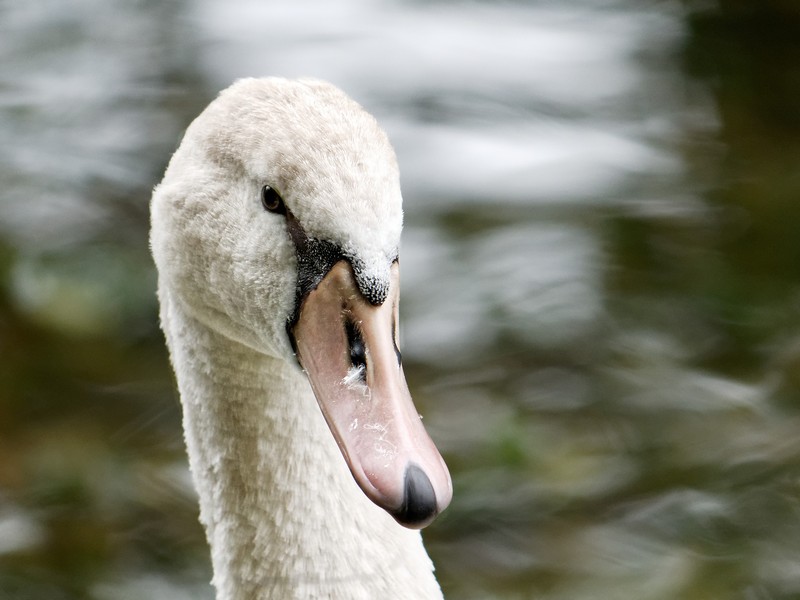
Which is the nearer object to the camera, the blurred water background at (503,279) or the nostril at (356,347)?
the nostril at (356,347)

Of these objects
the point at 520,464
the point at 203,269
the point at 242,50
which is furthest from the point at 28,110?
the point at 203,269

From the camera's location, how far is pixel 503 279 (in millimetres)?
4516

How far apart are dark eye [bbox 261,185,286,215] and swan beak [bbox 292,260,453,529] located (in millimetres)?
134

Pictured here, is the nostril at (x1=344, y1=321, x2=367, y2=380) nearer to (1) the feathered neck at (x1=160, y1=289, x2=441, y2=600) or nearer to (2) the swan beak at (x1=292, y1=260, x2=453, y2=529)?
(2) the swan beak at (x1=292, y1=260, x2=453, y2=529)

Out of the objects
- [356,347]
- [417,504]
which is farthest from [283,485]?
[417,504]

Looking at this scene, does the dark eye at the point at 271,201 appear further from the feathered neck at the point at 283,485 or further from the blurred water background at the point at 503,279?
the blurred water background at the point at 503,279

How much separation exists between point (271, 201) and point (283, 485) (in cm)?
59

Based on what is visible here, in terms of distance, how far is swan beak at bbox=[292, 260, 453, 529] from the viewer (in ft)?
5.84

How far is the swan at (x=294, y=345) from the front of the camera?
1.87m

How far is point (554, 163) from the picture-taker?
506 centimetres

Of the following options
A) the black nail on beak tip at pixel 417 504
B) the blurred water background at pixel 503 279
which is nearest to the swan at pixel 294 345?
the black nail on beak tip at pixel 417 504

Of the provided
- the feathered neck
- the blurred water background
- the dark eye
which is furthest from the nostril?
the blurred water background

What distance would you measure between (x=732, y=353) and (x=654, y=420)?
15.0 inches

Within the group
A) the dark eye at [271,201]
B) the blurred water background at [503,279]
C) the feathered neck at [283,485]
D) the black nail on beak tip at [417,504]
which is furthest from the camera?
the blurred water background at [503,279]
